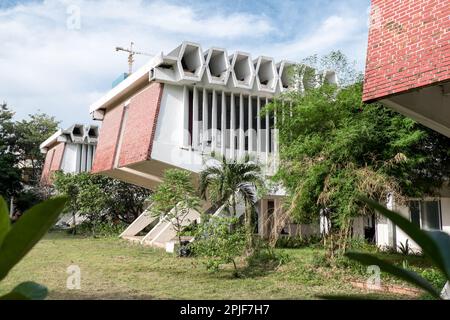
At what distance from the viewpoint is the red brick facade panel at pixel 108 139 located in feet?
66.5

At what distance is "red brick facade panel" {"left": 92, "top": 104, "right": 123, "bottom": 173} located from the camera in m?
20.3

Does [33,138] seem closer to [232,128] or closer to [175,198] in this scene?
[232,128]

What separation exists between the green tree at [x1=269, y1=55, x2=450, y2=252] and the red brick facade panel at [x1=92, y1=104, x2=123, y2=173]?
11.3 m

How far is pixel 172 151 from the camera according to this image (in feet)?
52.3

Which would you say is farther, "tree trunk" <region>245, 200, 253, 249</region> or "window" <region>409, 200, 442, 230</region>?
"window" <region>409, 200, 442, 230</region>

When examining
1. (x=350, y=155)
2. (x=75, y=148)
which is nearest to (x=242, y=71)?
(x=350, y=155)

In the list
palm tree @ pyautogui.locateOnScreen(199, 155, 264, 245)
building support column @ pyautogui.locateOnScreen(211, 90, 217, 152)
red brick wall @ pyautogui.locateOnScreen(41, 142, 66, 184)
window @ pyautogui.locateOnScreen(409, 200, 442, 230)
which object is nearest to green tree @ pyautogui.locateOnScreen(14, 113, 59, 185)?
red brick wall @ pyautogui.locateOnScreen(41, 142, 66, 184)

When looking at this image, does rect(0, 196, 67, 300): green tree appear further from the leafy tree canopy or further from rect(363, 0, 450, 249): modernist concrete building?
the leafy tree canopy

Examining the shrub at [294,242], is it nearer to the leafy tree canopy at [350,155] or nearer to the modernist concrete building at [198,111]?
the modernist concrete building at [198,111]

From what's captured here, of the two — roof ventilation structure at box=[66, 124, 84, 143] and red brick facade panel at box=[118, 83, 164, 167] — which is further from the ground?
roof ventilation structure at box=[66, 124, 84, 143]

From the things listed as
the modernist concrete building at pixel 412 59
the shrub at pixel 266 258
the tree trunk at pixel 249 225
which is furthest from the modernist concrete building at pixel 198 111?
the modernist concrete building at pixel 412 59

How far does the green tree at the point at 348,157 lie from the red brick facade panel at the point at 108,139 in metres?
11.3
